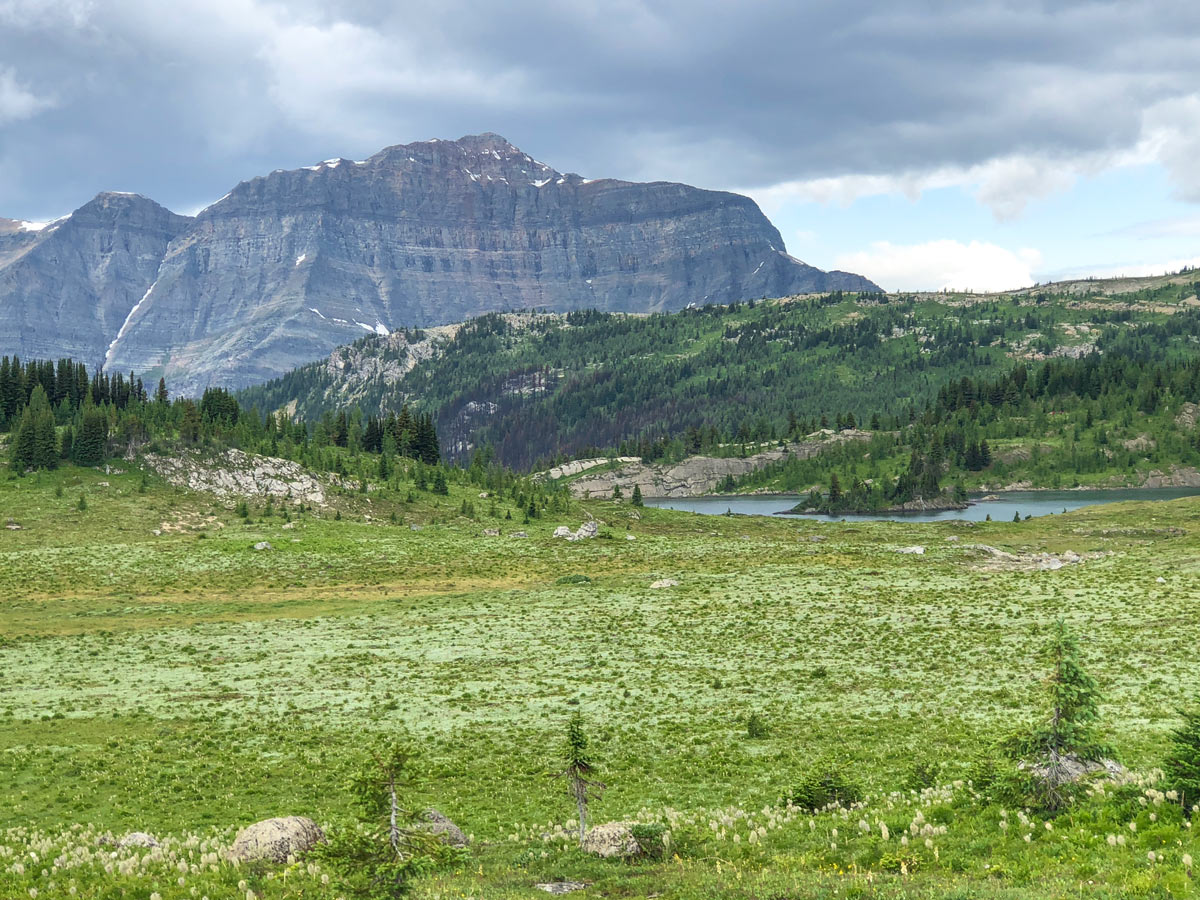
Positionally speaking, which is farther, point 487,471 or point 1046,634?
point 487,471

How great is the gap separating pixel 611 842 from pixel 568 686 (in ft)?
86.9

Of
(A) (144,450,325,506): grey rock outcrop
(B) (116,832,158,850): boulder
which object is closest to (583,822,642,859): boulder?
(B) (116,832,158,850): boulder

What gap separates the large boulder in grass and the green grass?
192cm

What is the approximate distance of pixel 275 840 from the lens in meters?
21.9

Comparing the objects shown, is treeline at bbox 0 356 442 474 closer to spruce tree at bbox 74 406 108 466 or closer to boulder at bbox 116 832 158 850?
spruce tree at bbox 74 406 108 466

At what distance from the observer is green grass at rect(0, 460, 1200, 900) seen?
67.4 feet

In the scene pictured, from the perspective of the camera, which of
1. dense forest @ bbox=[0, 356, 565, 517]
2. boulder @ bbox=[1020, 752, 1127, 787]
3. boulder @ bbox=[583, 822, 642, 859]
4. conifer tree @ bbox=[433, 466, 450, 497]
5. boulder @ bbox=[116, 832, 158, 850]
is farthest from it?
conifer tree @ bbox=[433, 466, 450, 497]

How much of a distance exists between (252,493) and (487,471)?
196ft

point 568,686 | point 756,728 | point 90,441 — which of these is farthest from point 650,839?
point 90,441

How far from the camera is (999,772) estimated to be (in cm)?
2183

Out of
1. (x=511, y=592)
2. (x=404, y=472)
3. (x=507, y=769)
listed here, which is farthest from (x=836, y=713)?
(x=404, y=472)

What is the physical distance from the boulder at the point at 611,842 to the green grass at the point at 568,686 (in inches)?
42.0

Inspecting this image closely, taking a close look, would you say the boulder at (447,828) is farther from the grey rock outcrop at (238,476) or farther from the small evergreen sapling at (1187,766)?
the grey rock outcrop at (238,476)

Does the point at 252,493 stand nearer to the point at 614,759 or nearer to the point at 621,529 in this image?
the point at 621,529
